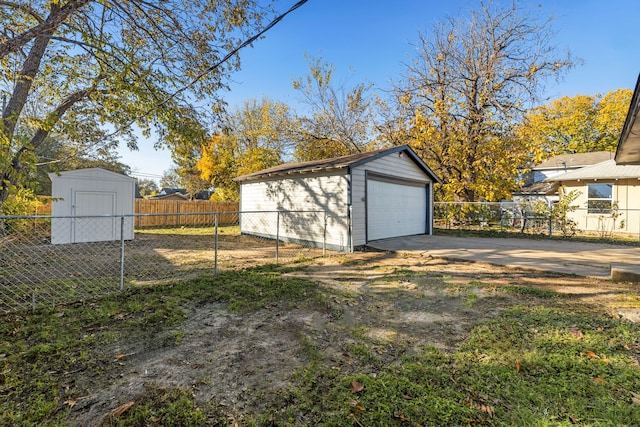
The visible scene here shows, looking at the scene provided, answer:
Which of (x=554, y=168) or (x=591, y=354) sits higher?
(x=554, y=168)

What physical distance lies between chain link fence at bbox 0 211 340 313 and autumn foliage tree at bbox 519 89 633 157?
25.9 metres

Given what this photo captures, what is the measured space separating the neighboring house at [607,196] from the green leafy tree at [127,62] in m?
14.5

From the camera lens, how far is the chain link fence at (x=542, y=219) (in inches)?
464

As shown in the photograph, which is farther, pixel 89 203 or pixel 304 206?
pixel 89 203

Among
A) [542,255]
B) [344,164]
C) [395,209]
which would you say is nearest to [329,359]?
[344,164]

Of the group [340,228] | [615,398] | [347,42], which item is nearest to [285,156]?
[347,42]

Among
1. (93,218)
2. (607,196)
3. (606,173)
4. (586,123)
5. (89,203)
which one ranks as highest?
(586,123)

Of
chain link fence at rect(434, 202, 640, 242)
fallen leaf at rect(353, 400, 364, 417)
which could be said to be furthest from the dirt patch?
chain link fence at rect(434, 202, 640, 242)

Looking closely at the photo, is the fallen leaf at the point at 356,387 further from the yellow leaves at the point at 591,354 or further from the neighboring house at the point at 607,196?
the neighboring house at the point at 607,196

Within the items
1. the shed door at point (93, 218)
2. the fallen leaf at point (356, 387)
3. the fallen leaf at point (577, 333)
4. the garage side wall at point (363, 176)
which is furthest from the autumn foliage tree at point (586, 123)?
the shed door at point (93, 218)

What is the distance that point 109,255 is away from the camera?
8.02 meters

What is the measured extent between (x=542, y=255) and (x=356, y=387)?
773 cm

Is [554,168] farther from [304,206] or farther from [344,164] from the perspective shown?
[304,206]

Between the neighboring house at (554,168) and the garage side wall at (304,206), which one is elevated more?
the neighboring house at (554,168)
